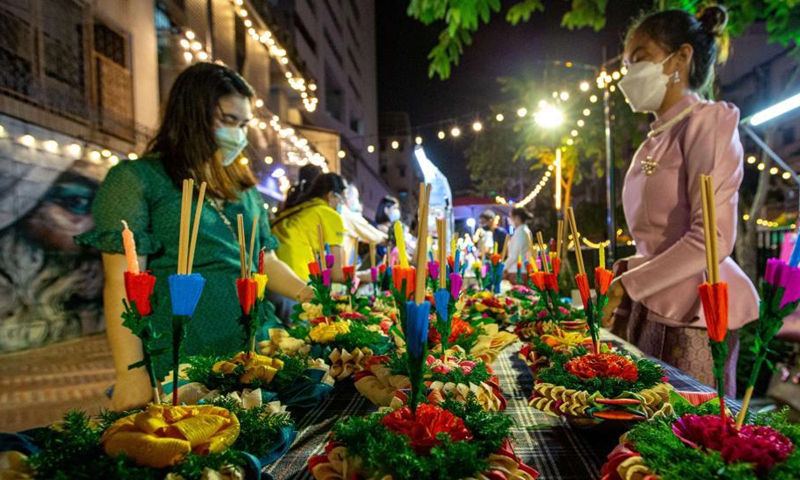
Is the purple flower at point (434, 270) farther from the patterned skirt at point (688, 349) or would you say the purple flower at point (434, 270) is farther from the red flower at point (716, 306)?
the red flower at point (716, 306)

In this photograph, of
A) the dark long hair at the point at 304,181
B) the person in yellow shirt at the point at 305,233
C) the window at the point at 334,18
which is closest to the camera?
the person in yellow shirt at the point at 305,233

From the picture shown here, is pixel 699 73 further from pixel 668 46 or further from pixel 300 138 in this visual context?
pixel 300 138

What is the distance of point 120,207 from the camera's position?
138 cm

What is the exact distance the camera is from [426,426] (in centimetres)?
71

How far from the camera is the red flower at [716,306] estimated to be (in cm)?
77

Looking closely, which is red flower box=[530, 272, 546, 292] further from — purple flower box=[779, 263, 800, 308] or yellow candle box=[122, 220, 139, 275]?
yellow candle box=[122, 220, 139, 275]

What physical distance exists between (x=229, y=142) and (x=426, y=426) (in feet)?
4.52

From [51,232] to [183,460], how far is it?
782cm

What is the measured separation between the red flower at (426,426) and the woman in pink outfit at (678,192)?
115 cm

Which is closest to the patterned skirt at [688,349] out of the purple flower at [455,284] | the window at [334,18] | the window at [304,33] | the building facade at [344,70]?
the purple flower at [455,284]

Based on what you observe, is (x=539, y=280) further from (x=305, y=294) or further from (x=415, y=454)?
(x=415, y=454)

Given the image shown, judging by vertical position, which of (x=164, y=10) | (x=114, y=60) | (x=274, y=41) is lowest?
(x=114, y=60)

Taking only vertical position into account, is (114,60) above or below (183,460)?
above

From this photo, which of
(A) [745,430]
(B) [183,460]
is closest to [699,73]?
(A) [745,430]
